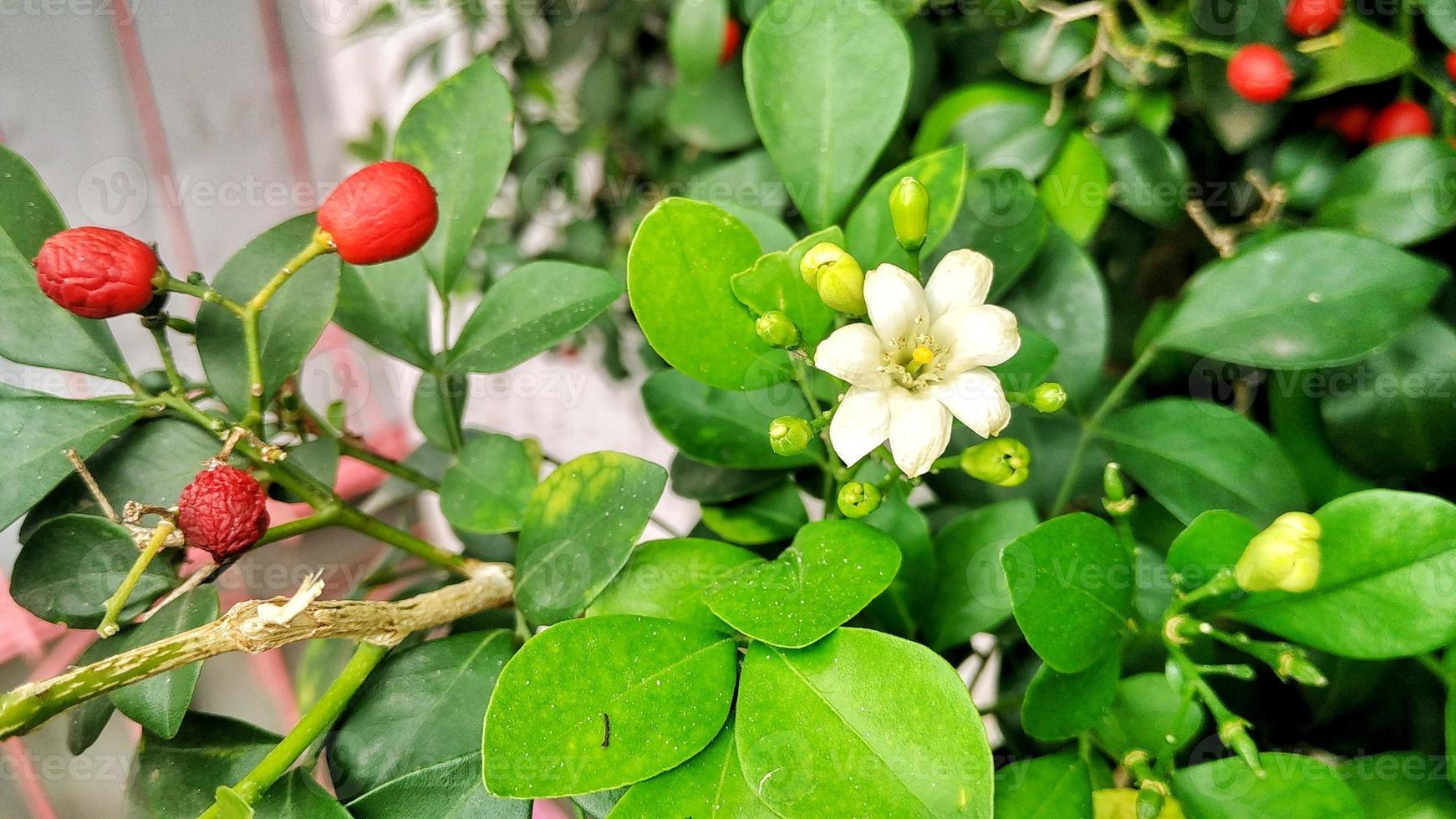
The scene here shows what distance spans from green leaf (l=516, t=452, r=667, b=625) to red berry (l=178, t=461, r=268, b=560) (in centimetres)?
15

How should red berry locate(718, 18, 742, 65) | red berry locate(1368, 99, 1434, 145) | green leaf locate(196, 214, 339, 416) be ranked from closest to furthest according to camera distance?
green leaf locate(196, 214, 339, 416)
red berry locate(1368, 99, 1434, 145)
red berry locate(718, 18, 742, 65)

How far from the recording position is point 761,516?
2.00 feet

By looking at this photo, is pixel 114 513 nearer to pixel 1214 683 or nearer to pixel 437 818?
pixel 437 818

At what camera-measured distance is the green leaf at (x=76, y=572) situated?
47cm

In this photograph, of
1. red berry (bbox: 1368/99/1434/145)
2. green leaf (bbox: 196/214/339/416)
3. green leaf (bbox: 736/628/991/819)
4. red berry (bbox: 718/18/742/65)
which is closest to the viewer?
green leaf (bbox: 736/628/991/819)

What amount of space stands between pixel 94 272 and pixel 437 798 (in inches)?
12.6

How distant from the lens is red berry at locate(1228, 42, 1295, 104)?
0.60 meters

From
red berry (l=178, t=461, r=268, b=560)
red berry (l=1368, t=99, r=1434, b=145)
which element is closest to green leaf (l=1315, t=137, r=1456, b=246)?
red berry (l=1368, t=99, r=1434, b=145)

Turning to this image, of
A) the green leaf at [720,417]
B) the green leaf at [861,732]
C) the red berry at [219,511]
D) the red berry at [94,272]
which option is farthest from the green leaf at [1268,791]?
the red berry at [94,272]

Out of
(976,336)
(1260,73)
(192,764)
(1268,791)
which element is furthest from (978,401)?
(192,764)

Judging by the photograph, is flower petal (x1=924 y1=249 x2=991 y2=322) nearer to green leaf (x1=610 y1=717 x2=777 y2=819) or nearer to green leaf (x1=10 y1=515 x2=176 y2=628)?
green leaf (x1=610 y1=717 x2=777 y2=819)

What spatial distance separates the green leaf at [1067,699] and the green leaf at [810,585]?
0.11 m

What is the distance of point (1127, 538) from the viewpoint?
1.66 ft

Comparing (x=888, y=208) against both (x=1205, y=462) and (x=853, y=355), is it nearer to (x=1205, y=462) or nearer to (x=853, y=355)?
(x=853, y=355)
